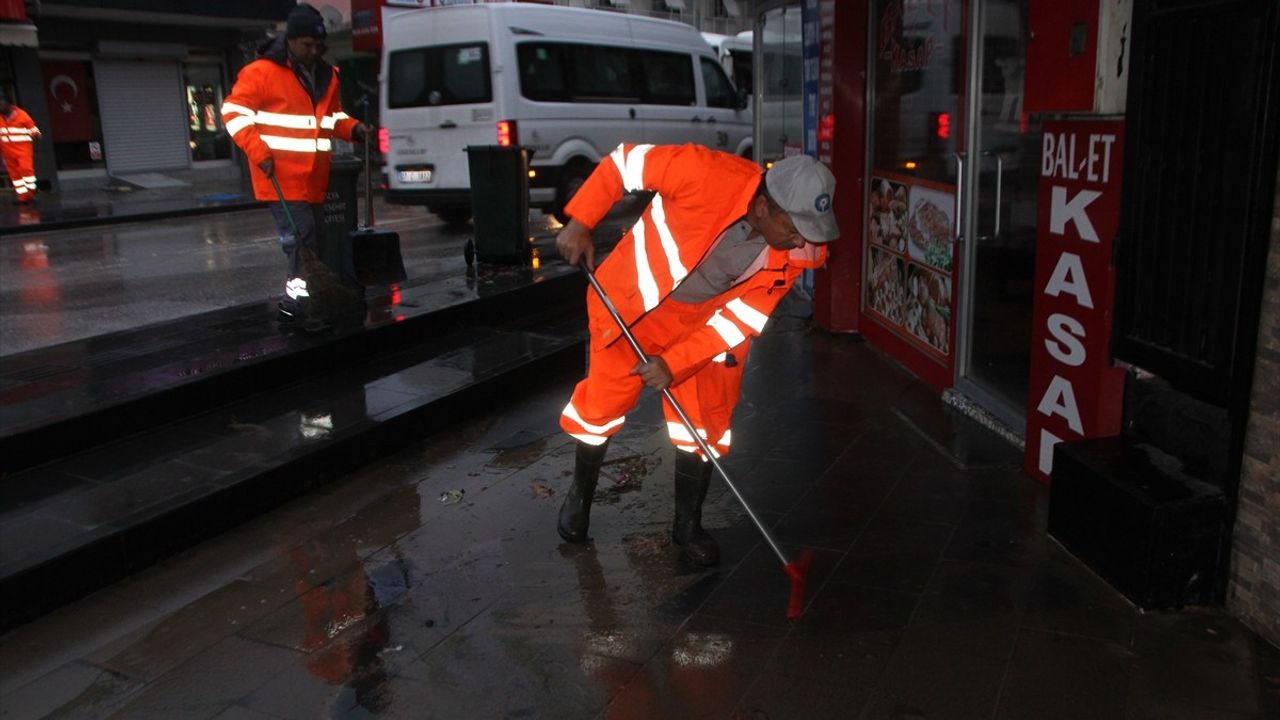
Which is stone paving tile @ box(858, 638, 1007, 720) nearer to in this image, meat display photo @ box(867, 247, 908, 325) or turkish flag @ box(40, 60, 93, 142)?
meat display photo @ box(867, 247, 908, 325)

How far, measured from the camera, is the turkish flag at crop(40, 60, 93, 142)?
21500 mm

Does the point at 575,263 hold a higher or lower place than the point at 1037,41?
lower

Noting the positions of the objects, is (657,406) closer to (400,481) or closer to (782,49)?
(400,481)

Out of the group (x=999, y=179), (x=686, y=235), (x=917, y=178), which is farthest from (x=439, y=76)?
(x=686, y=235)

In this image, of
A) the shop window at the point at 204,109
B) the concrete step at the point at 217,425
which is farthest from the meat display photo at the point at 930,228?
the shop window at the point at 204,109

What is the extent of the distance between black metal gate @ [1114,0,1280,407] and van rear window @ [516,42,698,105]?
391 inches

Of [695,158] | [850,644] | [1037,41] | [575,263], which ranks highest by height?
[1037,41]

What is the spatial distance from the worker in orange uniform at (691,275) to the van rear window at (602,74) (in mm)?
9326

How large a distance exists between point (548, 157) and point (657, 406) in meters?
7.50

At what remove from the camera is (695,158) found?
3766 mm

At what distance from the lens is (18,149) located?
17.5 m

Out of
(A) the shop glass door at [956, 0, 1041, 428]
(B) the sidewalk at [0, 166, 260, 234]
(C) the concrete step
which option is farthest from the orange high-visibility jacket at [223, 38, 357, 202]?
(B) the sidewalk at [0, 166, 260, 234]

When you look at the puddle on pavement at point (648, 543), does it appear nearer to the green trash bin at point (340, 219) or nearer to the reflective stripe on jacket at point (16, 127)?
the green trash bin at point (340, 219)

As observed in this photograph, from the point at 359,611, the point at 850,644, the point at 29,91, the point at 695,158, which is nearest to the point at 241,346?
the point at 359,611
